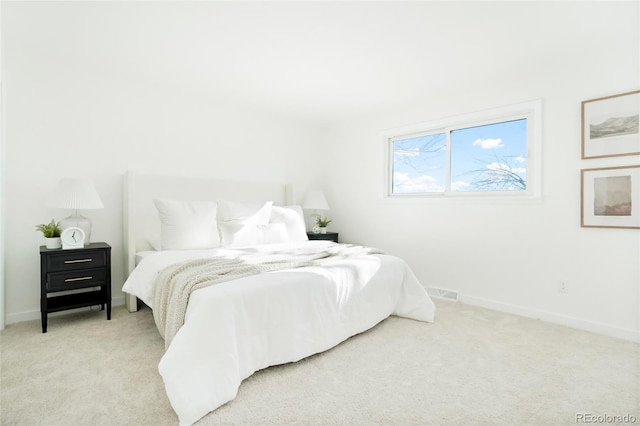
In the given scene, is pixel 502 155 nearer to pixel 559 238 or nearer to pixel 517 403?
pixel 559 238

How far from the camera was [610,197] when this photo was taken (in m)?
2.60

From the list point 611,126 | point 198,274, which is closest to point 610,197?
point 611,126

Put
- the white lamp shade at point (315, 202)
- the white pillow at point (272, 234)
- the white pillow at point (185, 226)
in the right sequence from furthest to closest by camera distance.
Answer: the white lamp shade at point (315, 202)
the white pillow at point (272, 234)
the white pillow at point (185, 226)

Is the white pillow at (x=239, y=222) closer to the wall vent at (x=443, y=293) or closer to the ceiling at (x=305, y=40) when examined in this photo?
the ceiling at (x=305, y=40)

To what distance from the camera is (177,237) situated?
9.66 ft

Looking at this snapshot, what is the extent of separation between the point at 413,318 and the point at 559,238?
149 cm

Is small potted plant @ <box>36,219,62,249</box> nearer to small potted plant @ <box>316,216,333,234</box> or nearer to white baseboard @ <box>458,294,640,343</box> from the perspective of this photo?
small potted plant @ <box>316,216,333,234</box>

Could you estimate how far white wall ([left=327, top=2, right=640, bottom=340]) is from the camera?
8.24 feet

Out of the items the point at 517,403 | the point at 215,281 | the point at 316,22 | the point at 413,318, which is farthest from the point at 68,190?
the point at 517,403

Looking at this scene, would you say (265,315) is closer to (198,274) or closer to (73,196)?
(198,274)

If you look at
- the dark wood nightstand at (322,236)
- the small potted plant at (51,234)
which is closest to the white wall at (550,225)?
the dark wood nightstand at (322,236)

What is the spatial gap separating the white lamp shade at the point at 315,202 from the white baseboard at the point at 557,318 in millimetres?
2069

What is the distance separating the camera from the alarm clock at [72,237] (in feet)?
8.55

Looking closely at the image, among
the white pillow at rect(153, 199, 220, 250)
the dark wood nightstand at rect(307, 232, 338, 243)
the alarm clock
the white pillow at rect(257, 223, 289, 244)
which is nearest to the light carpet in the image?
the alarm clock
